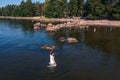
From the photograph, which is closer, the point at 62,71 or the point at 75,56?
the point at 62,71

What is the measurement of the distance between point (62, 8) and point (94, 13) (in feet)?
154

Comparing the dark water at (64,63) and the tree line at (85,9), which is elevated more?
the tree line at (85,9)

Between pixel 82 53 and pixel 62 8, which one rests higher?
pixel 62 8

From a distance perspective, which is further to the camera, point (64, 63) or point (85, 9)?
point (85, 9)

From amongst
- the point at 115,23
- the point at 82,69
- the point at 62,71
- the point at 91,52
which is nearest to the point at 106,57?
the point at 91,52

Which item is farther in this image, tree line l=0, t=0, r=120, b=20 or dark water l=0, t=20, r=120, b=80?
tree line l=0, t=0, r=120, b=20

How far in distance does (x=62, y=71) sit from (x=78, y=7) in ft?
412

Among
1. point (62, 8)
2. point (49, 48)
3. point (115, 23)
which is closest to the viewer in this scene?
point (49, 48)

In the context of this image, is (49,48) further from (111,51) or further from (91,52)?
(111,51)

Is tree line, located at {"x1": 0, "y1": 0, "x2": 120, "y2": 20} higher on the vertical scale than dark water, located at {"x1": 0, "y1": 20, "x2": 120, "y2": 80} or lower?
higher

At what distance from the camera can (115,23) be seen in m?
108

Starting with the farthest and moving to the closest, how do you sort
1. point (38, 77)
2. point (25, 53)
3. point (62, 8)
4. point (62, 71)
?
point (62, 8), point (25, 53), point (62, 71), point (38, 77)

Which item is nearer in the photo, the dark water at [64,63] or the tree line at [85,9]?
the dark water at [64,63]

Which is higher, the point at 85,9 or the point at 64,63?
the point at 85,9
